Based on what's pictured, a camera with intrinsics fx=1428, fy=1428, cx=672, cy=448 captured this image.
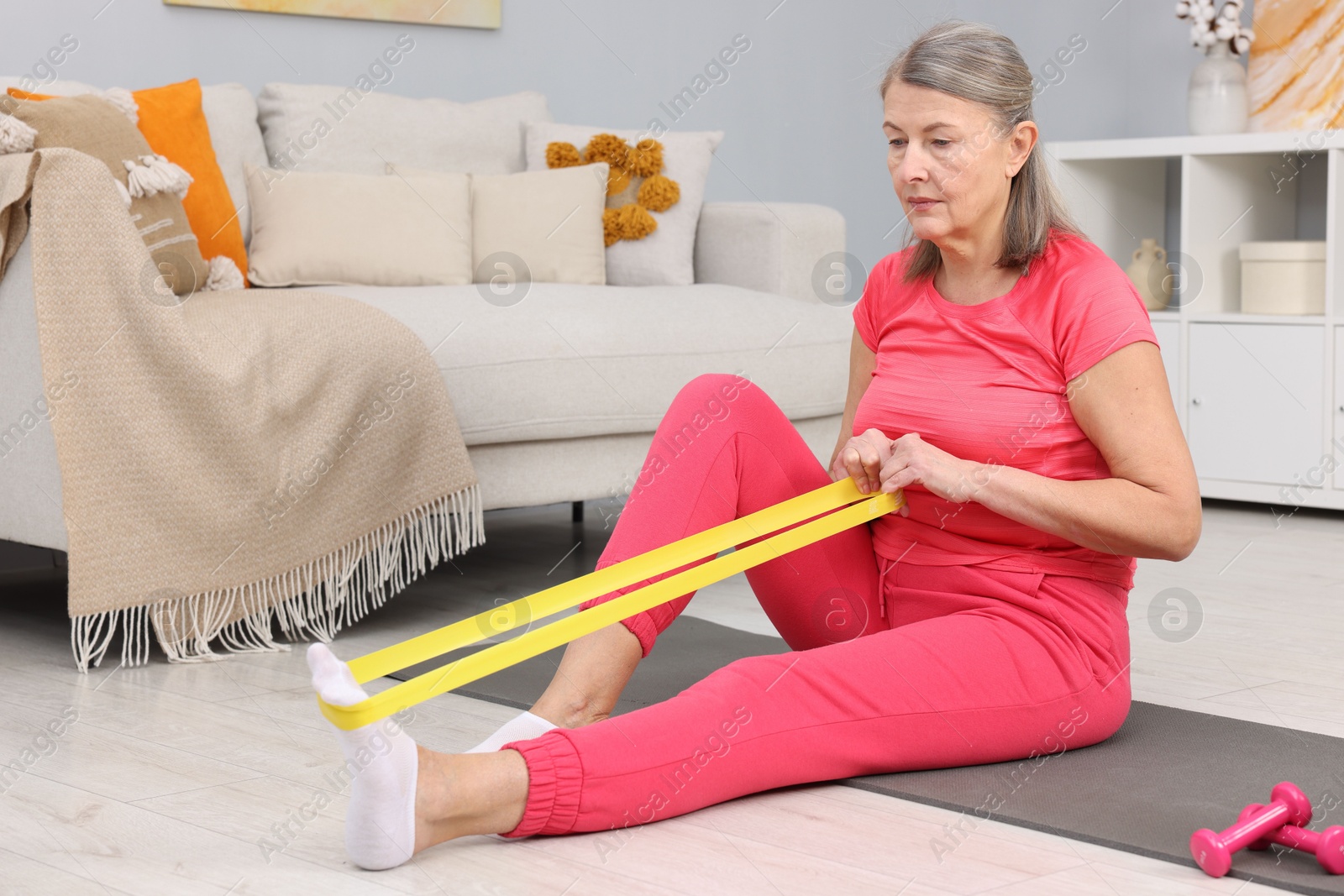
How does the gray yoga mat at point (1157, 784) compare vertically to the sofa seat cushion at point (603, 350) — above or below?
below

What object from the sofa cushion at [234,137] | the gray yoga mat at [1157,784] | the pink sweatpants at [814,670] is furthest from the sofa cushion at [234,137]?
the pink sweatpants at [814,670]

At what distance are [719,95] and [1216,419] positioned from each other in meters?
1.50

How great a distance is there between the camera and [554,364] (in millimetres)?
2248

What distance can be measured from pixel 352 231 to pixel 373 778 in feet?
5.71

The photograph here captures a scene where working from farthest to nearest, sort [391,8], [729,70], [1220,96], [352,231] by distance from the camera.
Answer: [729,70]
[1220,96]
[391,8]
[352,231]

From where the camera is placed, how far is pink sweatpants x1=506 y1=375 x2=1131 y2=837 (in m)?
1.23

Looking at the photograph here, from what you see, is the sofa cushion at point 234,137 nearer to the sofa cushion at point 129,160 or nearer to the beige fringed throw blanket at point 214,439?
the sofa cushion at point 129,160

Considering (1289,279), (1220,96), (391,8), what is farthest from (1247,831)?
(1220,96)

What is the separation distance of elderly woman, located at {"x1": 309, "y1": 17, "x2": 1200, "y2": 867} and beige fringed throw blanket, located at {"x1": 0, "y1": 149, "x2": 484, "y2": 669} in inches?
27.1

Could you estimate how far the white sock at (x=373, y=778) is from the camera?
41.6 inches

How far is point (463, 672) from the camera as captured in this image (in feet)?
3.73

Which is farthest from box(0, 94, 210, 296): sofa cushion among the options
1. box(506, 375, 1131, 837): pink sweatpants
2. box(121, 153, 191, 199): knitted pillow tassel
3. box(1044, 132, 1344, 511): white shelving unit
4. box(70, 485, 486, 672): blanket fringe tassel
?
box(1044, 132, 1344, 511): white shelving unit

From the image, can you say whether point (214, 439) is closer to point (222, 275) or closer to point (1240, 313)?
point (222, 275)

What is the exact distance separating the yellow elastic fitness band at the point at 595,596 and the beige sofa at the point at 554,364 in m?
0.79
